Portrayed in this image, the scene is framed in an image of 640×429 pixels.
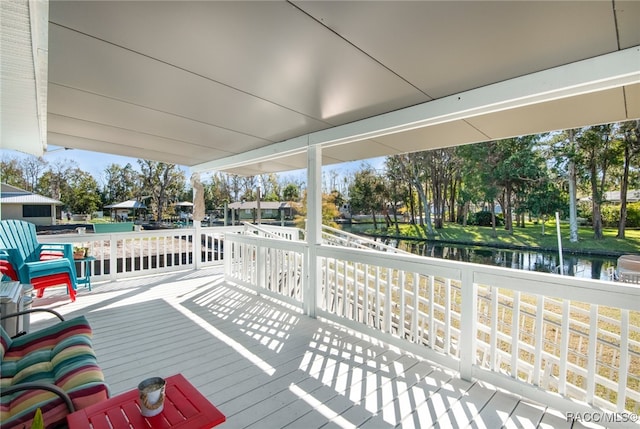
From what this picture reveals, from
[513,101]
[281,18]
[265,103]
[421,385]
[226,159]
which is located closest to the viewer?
[281,18]

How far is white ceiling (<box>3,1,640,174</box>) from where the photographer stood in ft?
4.32

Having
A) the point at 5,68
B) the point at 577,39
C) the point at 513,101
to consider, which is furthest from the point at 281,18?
the point at 5,68

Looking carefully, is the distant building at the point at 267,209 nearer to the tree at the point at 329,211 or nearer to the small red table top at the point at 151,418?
the tree at the point at 329,211

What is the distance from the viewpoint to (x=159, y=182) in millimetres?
22734

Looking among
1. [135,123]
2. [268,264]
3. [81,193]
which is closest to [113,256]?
[268,264]

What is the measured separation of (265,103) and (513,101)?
1.98 metres

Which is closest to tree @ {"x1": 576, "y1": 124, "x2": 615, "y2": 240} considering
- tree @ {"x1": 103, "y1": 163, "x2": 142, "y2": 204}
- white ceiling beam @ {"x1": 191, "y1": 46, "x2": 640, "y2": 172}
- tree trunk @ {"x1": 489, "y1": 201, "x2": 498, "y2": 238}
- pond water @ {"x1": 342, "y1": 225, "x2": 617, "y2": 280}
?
pond water @ {"x1": 342, "y1": 225, "x2": 617, "y2": 280}

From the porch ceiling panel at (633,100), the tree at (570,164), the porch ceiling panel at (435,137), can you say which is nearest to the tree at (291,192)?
the tree at (570,164)

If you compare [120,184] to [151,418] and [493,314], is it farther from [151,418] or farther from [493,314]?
[493,314]

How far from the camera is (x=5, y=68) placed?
184 centimetres

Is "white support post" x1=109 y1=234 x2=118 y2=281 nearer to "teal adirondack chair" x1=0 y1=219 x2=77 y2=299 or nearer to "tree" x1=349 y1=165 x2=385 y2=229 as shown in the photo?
"teal adirondack chair" x1=0 y1=219 x2=77 y2=299

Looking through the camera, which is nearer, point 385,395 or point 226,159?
point 385,395

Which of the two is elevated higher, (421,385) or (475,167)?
(475,167)

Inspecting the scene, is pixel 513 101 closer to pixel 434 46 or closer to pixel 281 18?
pixel 434 46
